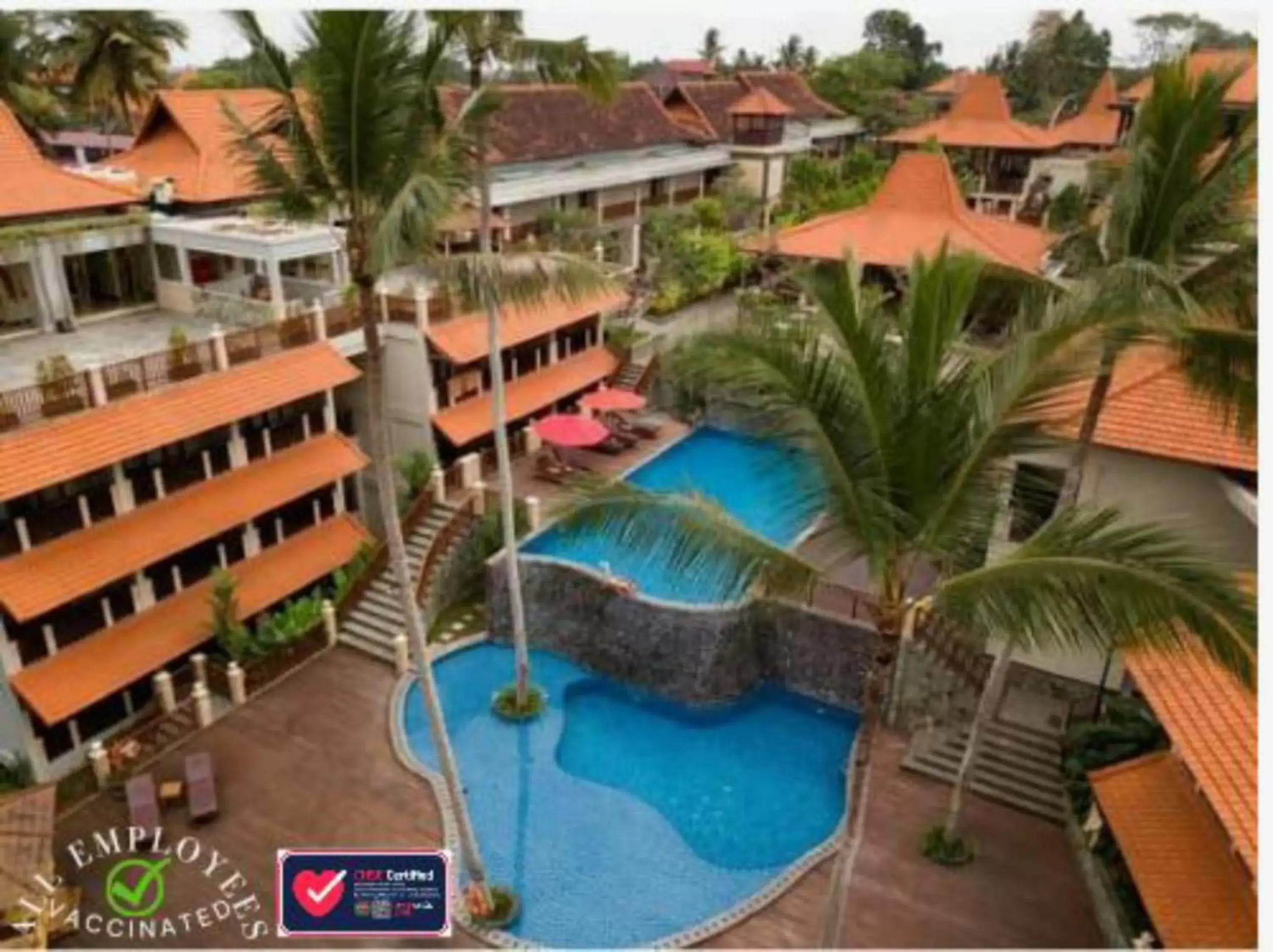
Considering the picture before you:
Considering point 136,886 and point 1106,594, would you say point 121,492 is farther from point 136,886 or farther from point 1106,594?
point 1106,594

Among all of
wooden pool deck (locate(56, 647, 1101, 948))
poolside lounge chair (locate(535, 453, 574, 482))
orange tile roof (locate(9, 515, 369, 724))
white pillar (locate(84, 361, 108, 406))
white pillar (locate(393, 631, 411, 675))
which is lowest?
wooden pool deck (locate(56, 647, 1101, 948))

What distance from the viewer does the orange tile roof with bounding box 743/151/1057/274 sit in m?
28.9

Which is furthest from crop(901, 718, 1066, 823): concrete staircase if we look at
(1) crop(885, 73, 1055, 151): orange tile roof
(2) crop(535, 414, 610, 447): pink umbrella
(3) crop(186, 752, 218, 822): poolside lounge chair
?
(1) crop(885, 73, 1055, 151): orange tile roof

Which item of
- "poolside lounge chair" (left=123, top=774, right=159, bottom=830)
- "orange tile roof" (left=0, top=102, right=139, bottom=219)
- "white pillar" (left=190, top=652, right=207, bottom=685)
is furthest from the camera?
"orange tile roof" (left=0, top=102, right=139, bottom=219)

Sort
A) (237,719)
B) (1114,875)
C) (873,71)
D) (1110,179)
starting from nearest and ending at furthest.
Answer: (1110,179) → (1114,875) → (237,719) → (873,71)

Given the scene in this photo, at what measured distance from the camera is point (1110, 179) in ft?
40.0

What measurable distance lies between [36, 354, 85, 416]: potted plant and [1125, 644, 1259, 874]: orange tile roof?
17658mm

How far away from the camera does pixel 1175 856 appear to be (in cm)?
1169

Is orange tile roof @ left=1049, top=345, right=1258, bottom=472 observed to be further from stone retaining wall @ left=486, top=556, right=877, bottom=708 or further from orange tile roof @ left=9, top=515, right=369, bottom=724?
orange tile roof @ left=9, top=515, right=369, bottom=724

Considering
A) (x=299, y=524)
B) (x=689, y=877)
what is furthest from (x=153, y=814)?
(x=689, y=877)

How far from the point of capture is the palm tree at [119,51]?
30.3 meters

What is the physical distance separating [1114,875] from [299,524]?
1760cm

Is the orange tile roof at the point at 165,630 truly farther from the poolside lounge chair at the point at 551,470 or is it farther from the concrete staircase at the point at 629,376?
the concrete staircase at the point at 629,376

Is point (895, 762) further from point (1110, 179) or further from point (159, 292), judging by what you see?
point (159, 292)
